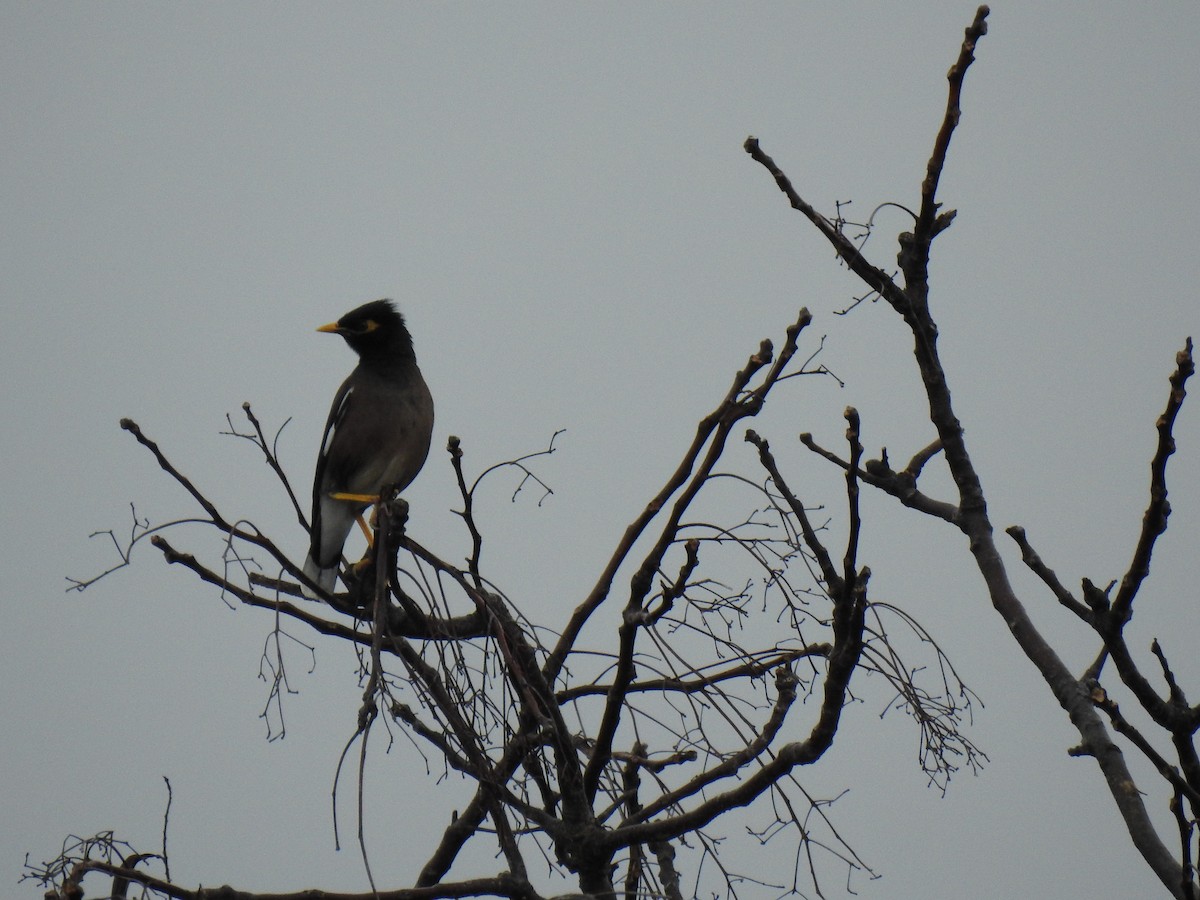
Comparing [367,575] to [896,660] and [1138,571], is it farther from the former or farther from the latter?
[1138,571]

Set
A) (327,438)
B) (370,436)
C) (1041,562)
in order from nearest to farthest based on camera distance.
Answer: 1. (1041,562)
2. (370,436)
3. (327,438)

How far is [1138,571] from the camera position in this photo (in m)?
2.32

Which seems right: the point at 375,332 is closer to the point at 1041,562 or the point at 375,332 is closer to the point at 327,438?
the point at 327,438

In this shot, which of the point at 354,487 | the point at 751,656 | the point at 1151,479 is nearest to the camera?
the point at 1151,479

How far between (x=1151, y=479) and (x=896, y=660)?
1.10 meters

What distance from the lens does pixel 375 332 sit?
746 cm

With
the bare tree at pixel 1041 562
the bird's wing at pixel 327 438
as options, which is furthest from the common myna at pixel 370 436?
the bare tree at pixel 1041 562

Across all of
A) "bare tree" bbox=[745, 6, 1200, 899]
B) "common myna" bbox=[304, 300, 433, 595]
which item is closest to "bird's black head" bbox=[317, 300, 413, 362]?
"common myna" bbox=[304, 300, 433, 595]

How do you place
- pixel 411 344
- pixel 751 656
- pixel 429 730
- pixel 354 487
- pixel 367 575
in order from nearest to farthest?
pixel 429 730, pixel 751 656, pixel 367 575, pixel 354 487, pixel 411 344

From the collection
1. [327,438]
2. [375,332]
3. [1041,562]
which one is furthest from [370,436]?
[1041,562]

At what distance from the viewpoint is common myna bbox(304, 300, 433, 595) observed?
22.4 feet

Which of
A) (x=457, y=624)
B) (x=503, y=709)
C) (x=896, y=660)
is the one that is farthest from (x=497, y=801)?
(x=896, y=660)

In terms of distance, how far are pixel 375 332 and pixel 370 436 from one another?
0.91 metres

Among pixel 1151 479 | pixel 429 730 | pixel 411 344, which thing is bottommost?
pixel 429 730
